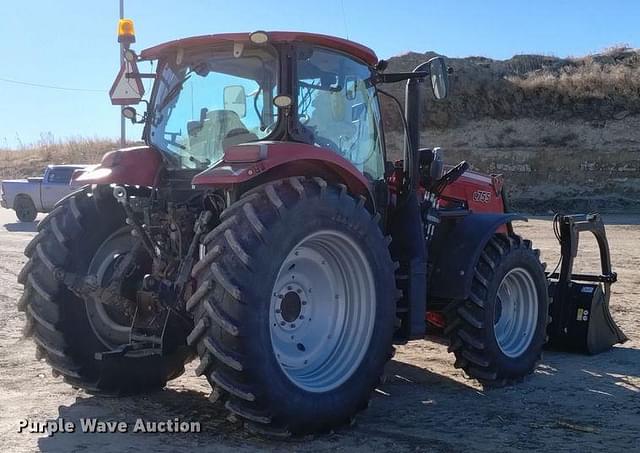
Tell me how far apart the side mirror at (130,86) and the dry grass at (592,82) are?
25819 millimetres

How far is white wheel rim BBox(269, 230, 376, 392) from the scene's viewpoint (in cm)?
464

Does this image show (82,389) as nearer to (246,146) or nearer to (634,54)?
(246,146)

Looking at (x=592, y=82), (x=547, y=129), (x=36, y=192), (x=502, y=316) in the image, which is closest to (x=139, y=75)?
(x=502, y=316)

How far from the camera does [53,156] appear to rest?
37.2 meters

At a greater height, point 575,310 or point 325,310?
point 325,310

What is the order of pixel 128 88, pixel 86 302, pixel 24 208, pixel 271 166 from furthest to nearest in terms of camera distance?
pixel 24 208
pixel 128 88
pixel 86 302
pixel 271 166

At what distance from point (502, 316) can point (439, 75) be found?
7.01ft

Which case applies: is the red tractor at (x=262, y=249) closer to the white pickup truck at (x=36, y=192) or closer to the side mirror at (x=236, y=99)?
the side mirror at (x=236, y=99)

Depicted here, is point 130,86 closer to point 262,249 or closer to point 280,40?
point 280,40

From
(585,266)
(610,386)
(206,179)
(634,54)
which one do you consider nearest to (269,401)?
(206,179)

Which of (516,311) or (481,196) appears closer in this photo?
(516,311)

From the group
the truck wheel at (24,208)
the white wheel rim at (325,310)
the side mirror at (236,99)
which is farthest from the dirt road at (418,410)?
the truck wheel at (24,208)

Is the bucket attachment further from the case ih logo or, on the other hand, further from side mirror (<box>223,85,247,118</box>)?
side mirror (<box>223,85,247,118</box>)

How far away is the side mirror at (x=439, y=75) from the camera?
5570 mm
